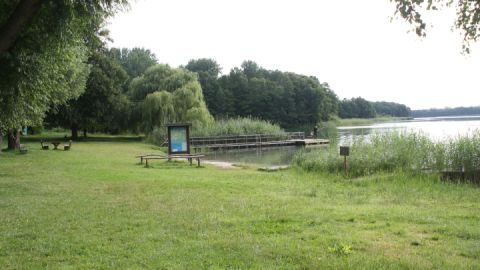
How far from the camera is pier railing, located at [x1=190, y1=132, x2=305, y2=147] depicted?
111ft

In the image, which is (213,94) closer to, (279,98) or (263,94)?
(263,94)

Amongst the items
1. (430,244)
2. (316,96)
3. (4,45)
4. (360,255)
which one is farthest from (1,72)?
(316,96)

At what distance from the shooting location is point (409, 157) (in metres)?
13.5

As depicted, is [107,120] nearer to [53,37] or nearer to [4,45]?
[53,37]

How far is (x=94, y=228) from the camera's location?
625cm

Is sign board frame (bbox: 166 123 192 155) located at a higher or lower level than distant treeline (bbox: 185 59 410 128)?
lower

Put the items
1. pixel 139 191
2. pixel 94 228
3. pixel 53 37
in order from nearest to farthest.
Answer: pixel 94 228
pixel 53 37
pixel 139 191

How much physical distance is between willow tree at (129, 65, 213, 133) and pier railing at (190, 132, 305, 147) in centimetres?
208

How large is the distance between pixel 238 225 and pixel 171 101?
99.7ft

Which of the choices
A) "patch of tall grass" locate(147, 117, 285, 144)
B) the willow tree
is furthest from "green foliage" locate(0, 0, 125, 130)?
the willow tree

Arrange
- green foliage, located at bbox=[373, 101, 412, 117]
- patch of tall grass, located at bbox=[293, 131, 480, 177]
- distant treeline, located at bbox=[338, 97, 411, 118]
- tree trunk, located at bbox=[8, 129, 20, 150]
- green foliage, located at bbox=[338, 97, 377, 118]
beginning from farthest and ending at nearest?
green foliage, located at bbox=[373, 101, 412, 117], green foliage, located at bbox=[338, 97, 377, 118], distant treeline, located at bbox=[338, 97, 411, 118], tree trunk, located at bbox=[8, 129, 20, 150], patch of tall grass, located at bbox=[293, 131, 480, 177]

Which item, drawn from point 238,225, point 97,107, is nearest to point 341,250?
point 238,225

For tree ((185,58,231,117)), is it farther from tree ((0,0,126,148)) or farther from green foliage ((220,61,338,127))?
Answer: tree ((0,0,126,148))

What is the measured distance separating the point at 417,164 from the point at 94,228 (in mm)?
10164
